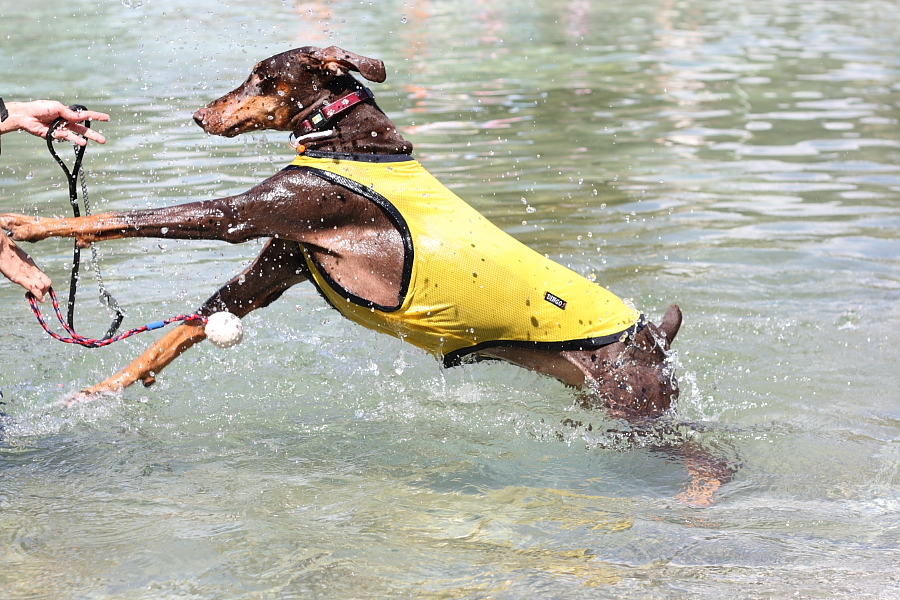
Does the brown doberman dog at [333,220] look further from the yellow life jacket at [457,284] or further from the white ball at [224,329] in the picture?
the white ball at [224,329]

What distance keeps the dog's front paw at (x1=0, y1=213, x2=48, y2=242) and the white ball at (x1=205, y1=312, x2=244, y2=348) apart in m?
0.78

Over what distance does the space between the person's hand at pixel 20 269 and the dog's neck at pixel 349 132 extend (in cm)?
128

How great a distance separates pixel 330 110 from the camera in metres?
4.42

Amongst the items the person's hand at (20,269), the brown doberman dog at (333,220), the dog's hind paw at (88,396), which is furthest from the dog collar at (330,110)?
the dog's hind paw at (88,396)

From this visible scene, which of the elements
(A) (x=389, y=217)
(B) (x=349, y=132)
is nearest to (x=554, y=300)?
(A) (x=389, y=217)

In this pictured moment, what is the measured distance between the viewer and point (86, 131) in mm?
4594

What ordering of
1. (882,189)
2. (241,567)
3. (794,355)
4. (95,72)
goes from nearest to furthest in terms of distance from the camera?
(241,567), (794,355), (882,189), (95,72)

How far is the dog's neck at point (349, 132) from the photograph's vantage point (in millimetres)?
4445

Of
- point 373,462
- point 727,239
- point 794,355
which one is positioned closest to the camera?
point 373,462

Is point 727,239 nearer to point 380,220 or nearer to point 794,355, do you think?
point 794,355

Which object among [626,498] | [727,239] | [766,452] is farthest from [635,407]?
[727,239]

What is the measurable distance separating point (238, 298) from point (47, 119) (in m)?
1.21

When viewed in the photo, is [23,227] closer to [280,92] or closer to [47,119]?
[47,119]

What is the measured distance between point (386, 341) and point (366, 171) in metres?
2.20
